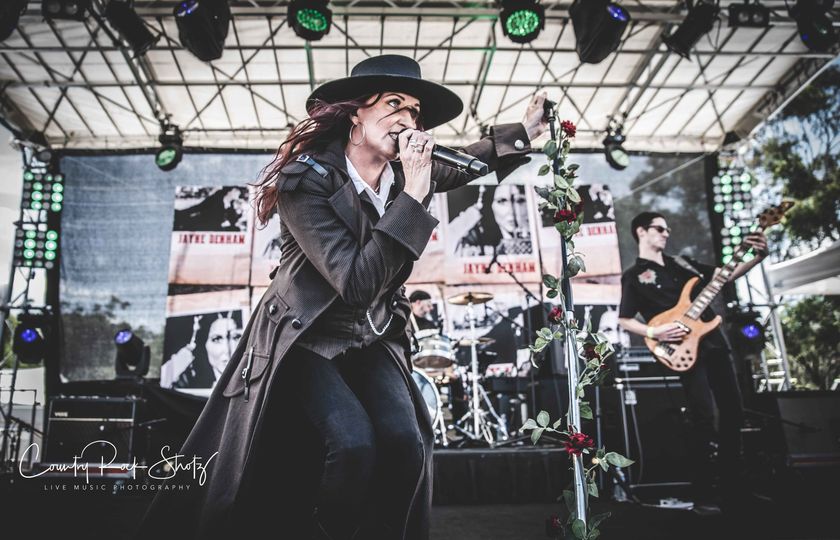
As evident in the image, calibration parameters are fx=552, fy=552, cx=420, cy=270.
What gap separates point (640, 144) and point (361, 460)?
10.00m

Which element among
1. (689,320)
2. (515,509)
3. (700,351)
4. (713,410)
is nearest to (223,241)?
(515,509)

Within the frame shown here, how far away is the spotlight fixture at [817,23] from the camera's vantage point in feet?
21.0

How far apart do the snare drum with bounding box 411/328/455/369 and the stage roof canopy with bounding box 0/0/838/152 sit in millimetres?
3927

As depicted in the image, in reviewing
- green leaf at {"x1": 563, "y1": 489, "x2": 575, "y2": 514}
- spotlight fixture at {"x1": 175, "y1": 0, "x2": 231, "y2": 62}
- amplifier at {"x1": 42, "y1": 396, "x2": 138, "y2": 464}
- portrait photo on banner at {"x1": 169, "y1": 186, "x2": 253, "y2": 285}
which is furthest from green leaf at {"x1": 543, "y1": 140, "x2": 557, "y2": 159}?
portrait photo on banner at {"x1": 169, "y1": 186, "x2": 253, "y2": 285}

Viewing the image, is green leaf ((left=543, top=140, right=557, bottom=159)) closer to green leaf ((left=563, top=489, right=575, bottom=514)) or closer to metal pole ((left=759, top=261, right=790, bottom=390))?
green leaf ((left=563, top=489, right=575, bottom=514))

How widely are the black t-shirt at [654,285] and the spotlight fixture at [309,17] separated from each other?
4.23 m

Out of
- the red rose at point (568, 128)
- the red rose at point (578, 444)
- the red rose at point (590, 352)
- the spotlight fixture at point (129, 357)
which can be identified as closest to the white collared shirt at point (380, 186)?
the red rose at point (568, 128)

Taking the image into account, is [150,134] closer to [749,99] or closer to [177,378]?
[177,378]

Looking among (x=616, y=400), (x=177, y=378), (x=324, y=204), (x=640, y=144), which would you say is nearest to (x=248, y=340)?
(x=324, y=204)

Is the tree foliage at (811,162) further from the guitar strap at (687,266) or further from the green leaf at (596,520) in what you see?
the green leaf at (596,520)

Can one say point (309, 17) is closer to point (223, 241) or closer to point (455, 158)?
point (223, 241)

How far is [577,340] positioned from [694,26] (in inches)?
247

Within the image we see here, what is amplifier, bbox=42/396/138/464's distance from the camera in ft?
18.4

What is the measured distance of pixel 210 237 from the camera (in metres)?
Result: 8.23
